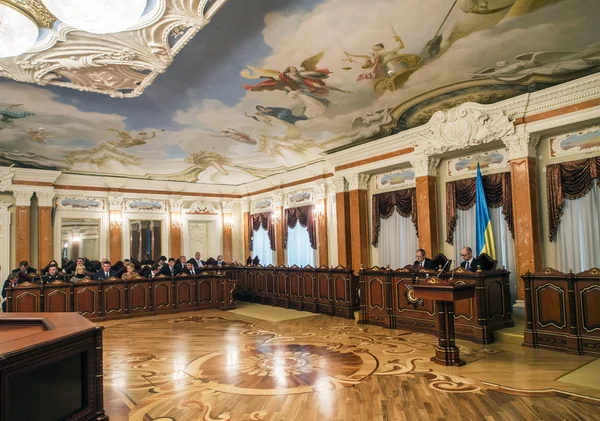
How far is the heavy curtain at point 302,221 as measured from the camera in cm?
1331

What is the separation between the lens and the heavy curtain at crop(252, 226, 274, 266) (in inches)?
618

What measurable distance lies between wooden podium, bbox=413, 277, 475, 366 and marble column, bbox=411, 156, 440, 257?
12.4 feet

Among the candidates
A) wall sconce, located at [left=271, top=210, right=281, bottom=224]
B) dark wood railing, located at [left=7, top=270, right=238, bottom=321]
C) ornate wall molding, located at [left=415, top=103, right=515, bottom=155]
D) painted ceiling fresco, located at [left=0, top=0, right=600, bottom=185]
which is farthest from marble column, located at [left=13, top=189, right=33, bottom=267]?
ornate wall molding, located at [left=415, top=103, right=515, bottom=155]

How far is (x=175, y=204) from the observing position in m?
16.0

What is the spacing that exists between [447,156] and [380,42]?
366cm

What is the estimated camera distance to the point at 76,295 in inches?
364

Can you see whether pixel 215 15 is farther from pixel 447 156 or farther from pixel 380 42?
pixel 447 156

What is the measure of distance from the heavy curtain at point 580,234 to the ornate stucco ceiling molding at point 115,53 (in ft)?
22.1

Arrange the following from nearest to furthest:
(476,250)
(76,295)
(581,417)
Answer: (581,417) < (476,250) < (76,295)

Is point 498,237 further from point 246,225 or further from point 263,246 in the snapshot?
point 246,225

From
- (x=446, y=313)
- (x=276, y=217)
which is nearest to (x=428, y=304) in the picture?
(x=446, y=313)

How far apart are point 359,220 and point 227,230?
24.4 feet

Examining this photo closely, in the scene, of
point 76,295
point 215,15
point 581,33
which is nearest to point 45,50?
point 215,15

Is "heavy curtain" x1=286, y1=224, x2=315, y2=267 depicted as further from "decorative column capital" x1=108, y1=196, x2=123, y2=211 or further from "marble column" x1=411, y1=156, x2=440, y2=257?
"decorative column capital" x1=108, y1=196, x2=123, y2=211
